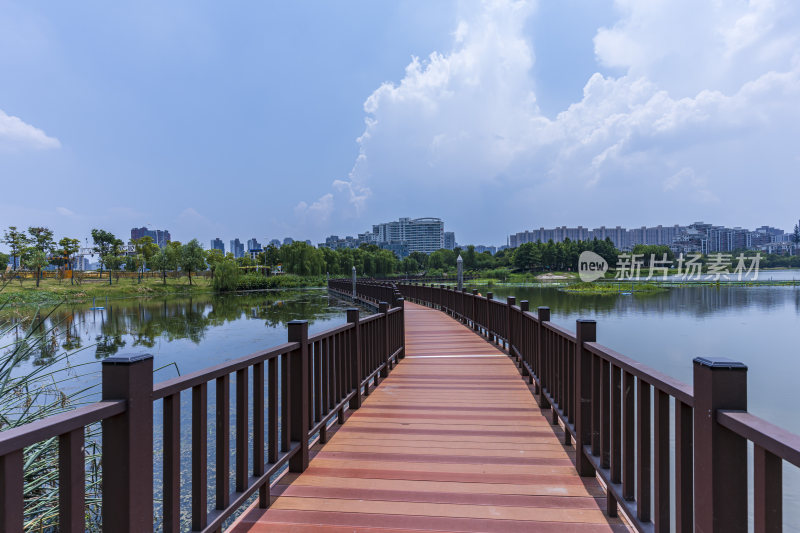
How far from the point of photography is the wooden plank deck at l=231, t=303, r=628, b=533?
93.8 inches

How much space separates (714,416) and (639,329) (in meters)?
19.7

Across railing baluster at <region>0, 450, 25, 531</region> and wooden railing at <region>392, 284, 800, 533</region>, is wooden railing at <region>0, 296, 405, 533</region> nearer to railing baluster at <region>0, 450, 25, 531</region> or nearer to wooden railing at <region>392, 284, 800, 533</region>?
railing baluster at <region>0, 450, 25, 531</region>

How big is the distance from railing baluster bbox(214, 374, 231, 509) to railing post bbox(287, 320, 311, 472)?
0.77m

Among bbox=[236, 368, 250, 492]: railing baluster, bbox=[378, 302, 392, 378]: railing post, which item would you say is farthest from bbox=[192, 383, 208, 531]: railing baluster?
bbox=[378, 302, 392, 378]: railing post

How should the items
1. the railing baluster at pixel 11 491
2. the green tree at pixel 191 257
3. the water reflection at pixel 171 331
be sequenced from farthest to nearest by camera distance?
the green tree at pixel 191 257 → the water reflection at pixel 171 331 → the railing baluster at pixel 11 491

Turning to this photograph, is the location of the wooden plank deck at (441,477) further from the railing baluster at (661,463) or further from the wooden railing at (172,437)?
the railing baluster at (661,463)

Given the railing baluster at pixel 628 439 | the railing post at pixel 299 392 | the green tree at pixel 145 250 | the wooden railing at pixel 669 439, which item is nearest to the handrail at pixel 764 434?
the wooden railing at pixel 669 439

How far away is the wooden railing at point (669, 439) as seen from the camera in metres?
1.15

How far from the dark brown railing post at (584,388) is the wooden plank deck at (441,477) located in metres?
0.23

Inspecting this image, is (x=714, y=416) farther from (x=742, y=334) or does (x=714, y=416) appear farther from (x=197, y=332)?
(x=742, y=334)

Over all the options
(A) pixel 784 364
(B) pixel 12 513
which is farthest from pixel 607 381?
(A) pixel 784 364

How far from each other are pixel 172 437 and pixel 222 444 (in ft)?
1.15

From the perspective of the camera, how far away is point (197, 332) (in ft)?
56.5

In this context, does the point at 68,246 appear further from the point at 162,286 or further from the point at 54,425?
the point at 54,425
